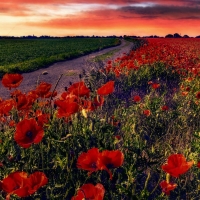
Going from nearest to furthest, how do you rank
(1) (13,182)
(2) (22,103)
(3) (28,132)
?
(1) (13,182)
(3) (28,132)
(2) (22,103)

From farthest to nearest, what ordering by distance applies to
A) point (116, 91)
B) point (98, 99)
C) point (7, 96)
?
point (7, 96) < point (116, 91) < point (98, 99)

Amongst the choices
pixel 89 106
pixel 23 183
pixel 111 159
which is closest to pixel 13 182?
pixel 23 183

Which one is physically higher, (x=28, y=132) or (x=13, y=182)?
(x=28, y=132)

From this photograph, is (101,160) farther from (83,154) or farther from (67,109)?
(67,109)

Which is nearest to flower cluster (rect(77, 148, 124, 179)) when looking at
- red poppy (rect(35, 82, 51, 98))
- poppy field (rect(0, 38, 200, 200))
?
poppy field (rect(0, 38, 200, 200))

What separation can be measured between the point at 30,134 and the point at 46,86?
69 centimetres

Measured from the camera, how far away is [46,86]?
2.35m

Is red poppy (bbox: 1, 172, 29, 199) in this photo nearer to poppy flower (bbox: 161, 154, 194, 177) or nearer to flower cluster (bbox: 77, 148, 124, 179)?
flower cluster (bbox: 77, 148, 124, 179)

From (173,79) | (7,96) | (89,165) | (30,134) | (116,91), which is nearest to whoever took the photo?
(89,165)

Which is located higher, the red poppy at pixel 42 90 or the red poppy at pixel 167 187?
the red poppy at pixel 42 90

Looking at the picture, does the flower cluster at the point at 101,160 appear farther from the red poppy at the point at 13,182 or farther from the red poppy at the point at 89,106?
the red poppy at the point at 89,106

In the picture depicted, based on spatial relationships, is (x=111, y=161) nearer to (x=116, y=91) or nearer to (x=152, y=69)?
(x=116, y=91)

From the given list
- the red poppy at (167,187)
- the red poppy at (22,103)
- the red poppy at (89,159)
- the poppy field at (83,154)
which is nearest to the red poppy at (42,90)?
the poppy field at (83,154)

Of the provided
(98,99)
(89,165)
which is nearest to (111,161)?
(89,165)
